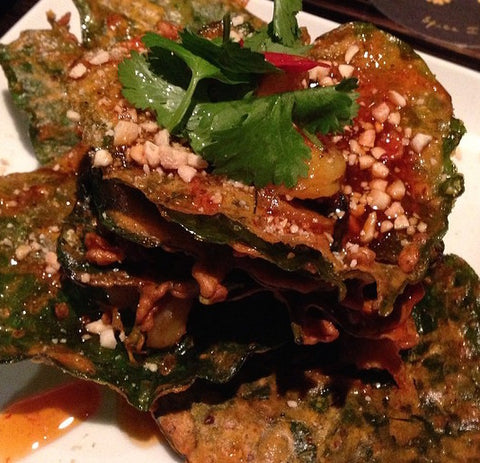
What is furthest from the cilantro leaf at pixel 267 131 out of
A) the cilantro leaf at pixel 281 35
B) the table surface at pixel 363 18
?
the table surface at pixel 363 18

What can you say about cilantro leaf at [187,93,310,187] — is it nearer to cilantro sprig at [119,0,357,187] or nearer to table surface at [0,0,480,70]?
cilantro sprig at [119,0,357,187]

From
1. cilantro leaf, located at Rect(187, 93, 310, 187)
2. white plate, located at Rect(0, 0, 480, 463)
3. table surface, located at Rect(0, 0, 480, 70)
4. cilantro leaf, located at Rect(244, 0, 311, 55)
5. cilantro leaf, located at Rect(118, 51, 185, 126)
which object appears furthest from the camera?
table surface, located at Rect(0, 0, 480, 70)

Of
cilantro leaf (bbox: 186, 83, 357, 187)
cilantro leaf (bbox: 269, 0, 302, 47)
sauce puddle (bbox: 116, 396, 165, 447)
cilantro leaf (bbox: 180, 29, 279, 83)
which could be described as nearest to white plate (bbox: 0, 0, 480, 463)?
sauce puddle (bbox: 116, 396, 165, 447)

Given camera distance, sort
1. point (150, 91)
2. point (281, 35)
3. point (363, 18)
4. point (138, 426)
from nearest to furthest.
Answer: point (150, 91) < point (281, 35) < point (138, 426) < point (363, 18)

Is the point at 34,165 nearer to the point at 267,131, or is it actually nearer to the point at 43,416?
the point at 43,416

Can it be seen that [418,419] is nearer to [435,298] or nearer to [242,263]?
[435,298]

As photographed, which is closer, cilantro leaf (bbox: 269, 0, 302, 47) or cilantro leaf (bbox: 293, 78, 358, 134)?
cilantro leaf (bbox: 293, 78, 358, 134)

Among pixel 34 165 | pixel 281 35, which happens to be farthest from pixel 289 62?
pixel 34 165

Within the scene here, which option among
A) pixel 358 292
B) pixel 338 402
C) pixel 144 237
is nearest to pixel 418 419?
pixel 338 402
